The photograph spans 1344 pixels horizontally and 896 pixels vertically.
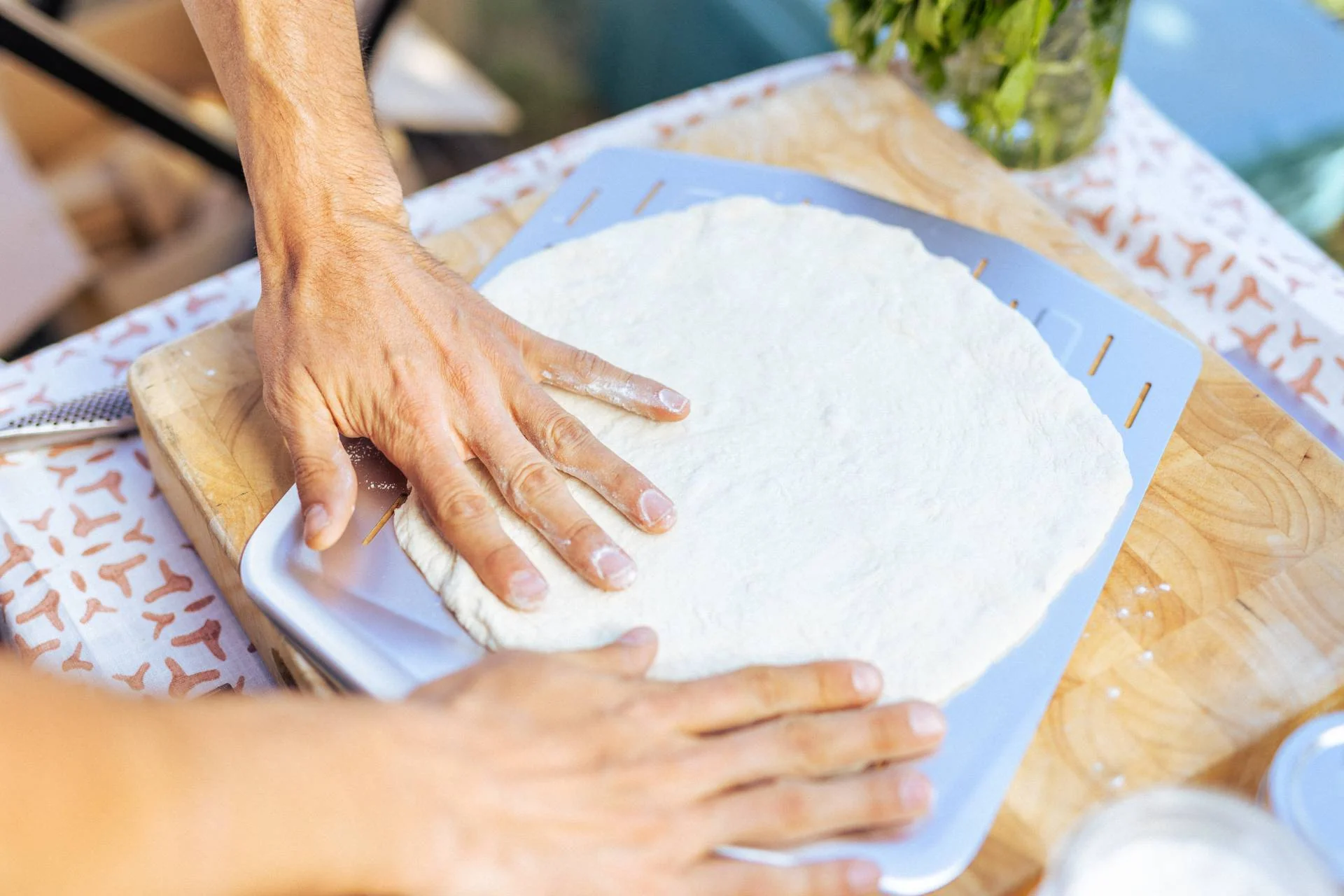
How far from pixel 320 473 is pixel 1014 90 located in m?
0.91

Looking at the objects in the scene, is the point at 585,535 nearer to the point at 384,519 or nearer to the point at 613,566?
the point at 613,566

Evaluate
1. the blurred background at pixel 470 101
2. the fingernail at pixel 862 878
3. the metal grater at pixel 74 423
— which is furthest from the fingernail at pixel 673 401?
the blurred background at pixel 470 101

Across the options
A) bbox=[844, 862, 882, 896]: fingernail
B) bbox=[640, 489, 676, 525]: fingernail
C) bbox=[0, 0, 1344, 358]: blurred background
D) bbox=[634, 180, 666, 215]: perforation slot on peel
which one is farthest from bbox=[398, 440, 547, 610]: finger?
bbox=[0, 0, 1344, 358]: blurred background

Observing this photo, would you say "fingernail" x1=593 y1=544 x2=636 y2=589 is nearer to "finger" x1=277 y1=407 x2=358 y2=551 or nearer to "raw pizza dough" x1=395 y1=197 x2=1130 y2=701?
"raw pizza dough" x1=395 y1=197 x2=1130 y2=701

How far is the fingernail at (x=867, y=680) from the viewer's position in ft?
2.48

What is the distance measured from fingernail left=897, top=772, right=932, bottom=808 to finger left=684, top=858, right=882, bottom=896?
0.05 meters

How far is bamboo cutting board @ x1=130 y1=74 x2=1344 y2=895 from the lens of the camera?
2.64 feet

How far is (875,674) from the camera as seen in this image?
76 cm

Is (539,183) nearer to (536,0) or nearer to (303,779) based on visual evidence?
(303,779)

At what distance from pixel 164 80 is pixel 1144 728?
8.13 feet

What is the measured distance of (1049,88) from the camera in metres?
1.36

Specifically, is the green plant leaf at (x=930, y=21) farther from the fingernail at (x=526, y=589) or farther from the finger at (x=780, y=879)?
the finger at (x=780, y=879)

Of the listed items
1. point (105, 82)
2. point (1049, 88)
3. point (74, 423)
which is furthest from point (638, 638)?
point (105, 82)

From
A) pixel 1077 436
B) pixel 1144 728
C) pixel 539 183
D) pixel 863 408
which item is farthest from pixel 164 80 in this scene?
pixel 1144 728
